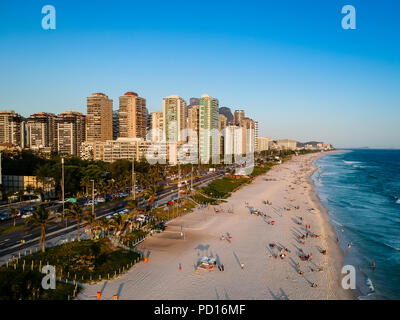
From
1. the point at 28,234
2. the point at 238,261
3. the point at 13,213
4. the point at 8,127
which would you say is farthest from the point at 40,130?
the point at 238,261

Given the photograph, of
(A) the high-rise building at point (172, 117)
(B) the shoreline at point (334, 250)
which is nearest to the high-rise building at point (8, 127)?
(A) the high-rise building at point (172, 117)

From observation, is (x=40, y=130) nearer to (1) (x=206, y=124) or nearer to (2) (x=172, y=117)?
(2) (x=172, y=117)

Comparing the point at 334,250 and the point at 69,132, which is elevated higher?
the point at 69,132

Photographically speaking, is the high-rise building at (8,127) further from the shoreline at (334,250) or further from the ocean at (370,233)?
the shoreline at (334,250)

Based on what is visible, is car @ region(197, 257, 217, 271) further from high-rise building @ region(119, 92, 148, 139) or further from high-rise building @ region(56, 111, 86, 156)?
high-rise building @ region(56, 111, 86, 156)

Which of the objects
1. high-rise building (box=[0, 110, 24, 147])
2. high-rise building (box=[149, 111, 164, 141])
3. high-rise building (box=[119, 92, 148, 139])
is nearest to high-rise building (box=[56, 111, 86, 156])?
high-rise building (box=[119, 92, 148, 139])
